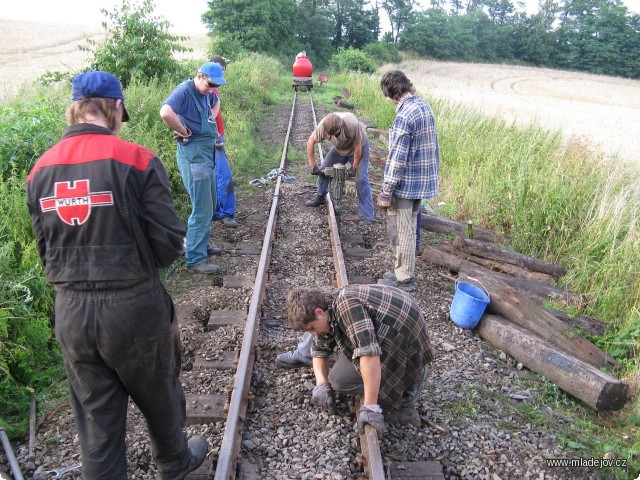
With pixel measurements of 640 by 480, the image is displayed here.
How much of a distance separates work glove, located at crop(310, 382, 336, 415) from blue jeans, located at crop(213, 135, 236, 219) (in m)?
4.16

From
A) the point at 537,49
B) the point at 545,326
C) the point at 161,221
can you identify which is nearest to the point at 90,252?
the point at 161,221

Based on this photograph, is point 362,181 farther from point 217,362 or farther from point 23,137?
point 23,137

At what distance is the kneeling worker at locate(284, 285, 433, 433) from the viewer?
285 centimetres

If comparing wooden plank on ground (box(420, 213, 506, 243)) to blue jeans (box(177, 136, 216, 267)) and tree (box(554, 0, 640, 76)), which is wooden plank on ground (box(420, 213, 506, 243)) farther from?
tree (box(554, 0, 640, 76))

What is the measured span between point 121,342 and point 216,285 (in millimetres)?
3118

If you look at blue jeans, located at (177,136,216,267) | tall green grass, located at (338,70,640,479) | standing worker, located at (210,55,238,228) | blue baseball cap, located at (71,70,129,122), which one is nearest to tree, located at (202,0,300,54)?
tall green grass, located at (338,70,640,479)

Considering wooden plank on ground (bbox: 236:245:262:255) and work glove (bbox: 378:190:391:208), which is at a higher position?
work glove (bbox: 378:190:391:208)

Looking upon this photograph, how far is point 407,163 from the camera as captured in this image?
485 centimetres

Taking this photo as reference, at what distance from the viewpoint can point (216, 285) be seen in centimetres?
530

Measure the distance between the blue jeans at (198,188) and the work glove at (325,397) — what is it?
2.76 metres

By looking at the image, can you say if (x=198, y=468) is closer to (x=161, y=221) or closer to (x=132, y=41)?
(x=161, y=221)

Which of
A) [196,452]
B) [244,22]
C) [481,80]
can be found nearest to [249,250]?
[196,452]

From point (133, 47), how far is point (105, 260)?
10.4 m

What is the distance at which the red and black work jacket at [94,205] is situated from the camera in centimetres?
208
